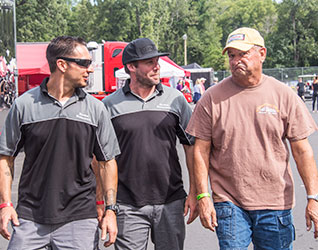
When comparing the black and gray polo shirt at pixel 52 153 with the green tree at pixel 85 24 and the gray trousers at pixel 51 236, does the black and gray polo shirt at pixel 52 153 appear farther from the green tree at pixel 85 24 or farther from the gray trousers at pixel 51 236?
the green tree at pixel 85 24

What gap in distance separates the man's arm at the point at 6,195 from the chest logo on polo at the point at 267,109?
1.65m

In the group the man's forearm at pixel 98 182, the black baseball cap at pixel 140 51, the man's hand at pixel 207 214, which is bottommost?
the man's hand at pixel 207 214

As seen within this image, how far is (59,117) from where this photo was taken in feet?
10.4

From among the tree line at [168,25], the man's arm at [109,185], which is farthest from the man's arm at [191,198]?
the tree line at [168,25]

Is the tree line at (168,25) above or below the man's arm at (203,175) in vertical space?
above

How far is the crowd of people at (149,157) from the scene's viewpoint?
10.3 ft

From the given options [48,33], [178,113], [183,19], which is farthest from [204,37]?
[178,113]

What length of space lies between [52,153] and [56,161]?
55 mm

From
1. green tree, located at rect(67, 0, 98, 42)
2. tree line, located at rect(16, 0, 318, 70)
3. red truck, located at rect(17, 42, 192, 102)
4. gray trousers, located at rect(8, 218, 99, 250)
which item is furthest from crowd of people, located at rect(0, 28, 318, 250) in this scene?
green tree, located at rect(67, 0, 98, 42)

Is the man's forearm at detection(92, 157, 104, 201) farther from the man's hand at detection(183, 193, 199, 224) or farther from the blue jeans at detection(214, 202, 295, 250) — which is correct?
the blue jeans at detection(214, 202, 295, 250)

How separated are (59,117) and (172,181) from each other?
3.31 ft

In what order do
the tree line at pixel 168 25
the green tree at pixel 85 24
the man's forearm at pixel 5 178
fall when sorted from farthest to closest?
1. the green tree at pixel 85 24
2. the tree line at pixel 168 25
3. the man's forearm at pixel 5 178

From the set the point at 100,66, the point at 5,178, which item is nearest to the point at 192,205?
the point at 5,178

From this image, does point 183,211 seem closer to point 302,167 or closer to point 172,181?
point 172,181
